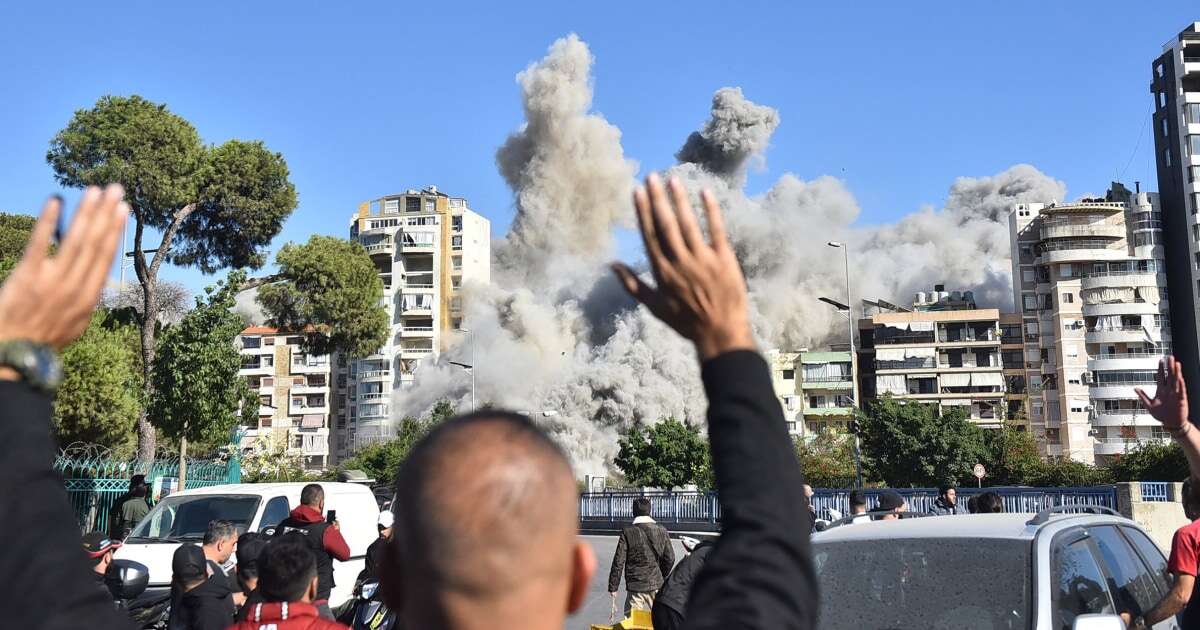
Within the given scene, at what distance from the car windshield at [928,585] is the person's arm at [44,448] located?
3.85 metres

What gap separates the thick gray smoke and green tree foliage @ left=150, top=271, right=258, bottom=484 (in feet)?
164

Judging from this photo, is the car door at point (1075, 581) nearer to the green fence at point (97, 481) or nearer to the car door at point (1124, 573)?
the car door at point (1124, 573)

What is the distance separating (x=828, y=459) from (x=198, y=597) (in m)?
53.7

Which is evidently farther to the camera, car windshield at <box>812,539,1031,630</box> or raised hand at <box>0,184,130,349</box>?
car windshield at <box>812,539,1031,630</box>

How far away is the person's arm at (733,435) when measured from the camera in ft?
4.62

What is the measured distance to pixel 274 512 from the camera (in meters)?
11.9

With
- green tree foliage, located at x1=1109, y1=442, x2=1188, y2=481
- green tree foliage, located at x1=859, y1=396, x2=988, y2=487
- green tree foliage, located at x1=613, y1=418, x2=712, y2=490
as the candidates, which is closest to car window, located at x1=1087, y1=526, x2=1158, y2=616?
green tree foliage, located at x1=859, y1=396, x2=988, y2=487

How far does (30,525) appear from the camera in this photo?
1252 millimetres

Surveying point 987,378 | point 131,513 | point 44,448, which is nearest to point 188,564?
point 44,448

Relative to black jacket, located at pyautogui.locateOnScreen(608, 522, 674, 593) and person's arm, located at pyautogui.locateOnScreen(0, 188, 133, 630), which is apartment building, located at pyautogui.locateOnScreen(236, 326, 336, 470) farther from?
person's arm, located at pyautogui.locateOnScreen(0, 188, 133, 630)

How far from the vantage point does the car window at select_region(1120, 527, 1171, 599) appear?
213 inches

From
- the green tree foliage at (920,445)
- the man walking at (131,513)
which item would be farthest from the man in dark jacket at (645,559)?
the green tree foliage at (920,445)

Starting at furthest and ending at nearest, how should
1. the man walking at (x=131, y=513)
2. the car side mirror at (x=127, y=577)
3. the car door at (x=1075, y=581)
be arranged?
1. the man walking at (x=131, y=513)
2. the car side mirror at (x=127, y=577)
3. the car door at (x=1075, y=581)

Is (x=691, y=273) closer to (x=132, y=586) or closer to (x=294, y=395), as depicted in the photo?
(x=132, y=586)
